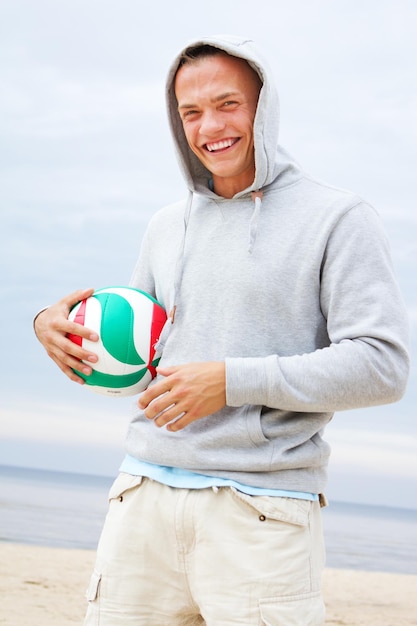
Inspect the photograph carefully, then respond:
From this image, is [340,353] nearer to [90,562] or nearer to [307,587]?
[307,587]

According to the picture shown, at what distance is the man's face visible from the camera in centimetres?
254

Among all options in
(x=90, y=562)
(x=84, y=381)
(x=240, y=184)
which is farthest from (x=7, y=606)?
(x=240, y=184)

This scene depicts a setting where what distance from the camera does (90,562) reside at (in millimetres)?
9078

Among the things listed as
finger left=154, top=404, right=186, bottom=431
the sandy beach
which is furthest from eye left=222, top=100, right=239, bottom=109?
the sandy beach

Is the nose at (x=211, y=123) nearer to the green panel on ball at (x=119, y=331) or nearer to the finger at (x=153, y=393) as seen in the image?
the green panel on ball at (x=119, y=331)

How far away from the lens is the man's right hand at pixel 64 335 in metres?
2.54

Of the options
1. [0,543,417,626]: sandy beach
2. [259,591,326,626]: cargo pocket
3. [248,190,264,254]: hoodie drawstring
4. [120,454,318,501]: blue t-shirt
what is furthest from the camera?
[0,543,417,626]: sandy beach

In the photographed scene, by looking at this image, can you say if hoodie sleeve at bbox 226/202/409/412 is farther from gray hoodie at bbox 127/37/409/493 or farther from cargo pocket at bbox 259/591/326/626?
cargo pocket at bbox 259/591/326/626

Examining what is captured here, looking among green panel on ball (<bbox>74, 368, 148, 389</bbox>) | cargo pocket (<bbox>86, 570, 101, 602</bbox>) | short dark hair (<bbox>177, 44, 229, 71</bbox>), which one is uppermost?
short dark hair (<bbox>177, 44, 229, 71</bbox>)

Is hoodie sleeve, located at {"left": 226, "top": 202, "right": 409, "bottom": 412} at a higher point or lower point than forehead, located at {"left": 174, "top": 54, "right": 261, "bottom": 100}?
lower

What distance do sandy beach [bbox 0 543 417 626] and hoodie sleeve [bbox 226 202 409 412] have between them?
14.0 feet

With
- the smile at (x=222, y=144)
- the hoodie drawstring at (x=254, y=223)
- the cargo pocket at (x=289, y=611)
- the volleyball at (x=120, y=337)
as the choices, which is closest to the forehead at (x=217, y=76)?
the smile at (x=222, y=144)

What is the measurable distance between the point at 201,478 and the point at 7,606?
4443 mm

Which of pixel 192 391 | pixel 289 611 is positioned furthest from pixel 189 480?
pixel 289 611
